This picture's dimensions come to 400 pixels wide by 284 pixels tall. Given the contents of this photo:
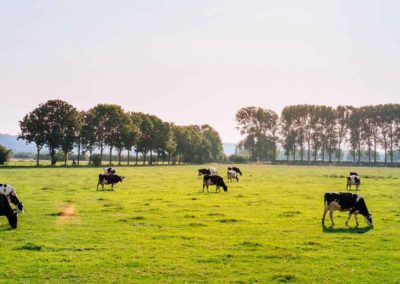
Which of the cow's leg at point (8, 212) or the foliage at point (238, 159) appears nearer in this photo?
the cow's leg at point (8, 212)

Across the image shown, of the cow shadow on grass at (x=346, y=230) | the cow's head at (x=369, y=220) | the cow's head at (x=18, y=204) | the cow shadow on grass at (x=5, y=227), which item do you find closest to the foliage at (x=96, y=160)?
the cow's head at (x=18, y=204)

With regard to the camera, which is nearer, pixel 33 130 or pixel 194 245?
pixel 194 245

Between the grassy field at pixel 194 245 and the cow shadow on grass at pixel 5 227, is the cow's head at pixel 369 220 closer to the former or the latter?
the grassy field at pixel 194 245

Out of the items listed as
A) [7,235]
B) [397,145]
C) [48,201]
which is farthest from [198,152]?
[7,235]

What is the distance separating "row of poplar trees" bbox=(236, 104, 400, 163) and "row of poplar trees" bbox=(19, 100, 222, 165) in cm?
3725

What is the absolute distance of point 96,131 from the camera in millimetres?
122562

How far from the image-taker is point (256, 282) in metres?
12.9

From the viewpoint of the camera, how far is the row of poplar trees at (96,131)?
366ft

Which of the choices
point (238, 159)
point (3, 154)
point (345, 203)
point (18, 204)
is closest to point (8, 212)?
point (18, 204)

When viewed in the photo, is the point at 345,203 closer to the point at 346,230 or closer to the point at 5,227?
the point at 346,230

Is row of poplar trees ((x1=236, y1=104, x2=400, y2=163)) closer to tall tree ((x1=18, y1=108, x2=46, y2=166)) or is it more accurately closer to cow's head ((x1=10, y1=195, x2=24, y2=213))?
tall tree ((x1=18, y1=108, x2=46, y2=166))

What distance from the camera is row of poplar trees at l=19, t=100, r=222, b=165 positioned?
111438mm

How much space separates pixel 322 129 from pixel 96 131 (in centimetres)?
9411

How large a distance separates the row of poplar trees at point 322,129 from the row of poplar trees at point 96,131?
122ft
